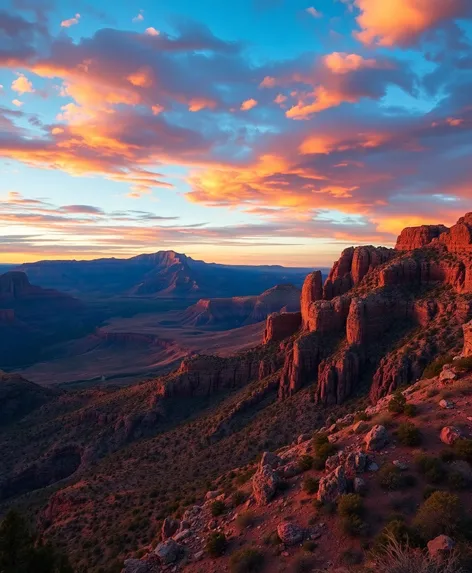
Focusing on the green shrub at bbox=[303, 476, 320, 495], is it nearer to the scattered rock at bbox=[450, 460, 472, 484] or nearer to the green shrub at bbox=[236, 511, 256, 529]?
the green shrub at bbox=[236, 511, 256, 529]

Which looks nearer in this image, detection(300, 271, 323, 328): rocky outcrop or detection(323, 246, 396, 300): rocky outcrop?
detection(323, 246, 396, 300): rocky outcrop

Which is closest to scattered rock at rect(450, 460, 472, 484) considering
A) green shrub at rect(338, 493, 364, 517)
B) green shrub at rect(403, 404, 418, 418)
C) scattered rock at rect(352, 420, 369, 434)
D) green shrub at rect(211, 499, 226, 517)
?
green shrub at rect(338, 493, 364, 517)

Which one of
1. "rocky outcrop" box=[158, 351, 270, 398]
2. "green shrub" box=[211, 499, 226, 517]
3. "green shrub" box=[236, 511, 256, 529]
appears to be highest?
"green shrub" box=[236, 511, 256, 529]

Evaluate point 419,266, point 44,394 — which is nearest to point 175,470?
point 419,266

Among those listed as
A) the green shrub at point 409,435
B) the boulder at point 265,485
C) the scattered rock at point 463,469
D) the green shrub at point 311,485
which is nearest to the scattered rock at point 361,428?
the green shrub at point 409,435

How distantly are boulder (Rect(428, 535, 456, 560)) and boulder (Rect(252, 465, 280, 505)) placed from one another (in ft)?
27.4

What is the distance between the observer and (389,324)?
5362 cm

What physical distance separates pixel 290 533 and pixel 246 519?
128 inches

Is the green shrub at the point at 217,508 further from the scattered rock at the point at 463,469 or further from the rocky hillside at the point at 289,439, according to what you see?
the scattered rock at the point at 463,469

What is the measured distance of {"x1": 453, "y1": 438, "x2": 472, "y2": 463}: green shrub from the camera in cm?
1831

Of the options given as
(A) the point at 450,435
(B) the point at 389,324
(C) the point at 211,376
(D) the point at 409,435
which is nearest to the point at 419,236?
(B) the point at 389,324

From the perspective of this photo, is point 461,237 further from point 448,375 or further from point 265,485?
point 265,485

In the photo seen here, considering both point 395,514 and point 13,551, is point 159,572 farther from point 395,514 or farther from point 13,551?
point 395,514

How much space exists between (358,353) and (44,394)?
70.7 m
